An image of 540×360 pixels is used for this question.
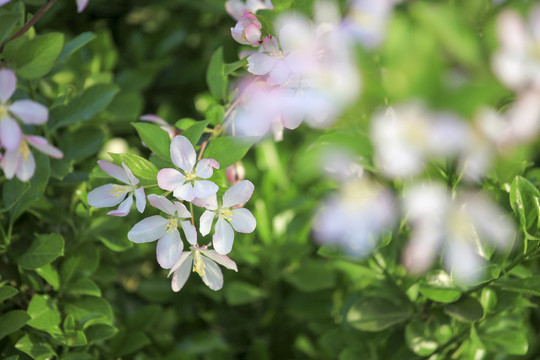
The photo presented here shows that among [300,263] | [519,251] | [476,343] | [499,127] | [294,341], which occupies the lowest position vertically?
[294,341]

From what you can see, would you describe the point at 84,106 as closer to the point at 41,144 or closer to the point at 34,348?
the point at 41,144

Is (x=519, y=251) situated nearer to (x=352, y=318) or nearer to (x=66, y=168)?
(x=352, y=318)

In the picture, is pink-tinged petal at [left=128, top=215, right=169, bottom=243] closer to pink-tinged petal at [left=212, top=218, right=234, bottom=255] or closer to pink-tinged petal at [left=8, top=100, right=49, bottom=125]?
pink-tinged petal at [left=212, top=218, right=234, bottom=255]

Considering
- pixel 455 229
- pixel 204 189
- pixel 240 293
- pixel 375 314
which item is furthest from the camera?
pixel 240 293

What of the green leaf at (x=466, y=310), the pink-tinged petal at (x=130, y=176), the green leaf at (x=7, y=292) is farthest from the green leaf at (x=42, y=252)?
the green leaf at (x=466, y=310)

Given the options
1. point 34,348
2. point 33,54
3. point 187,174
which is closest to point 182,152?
point 187,174

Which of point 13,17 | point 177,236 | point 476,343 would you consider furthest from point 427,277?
point 13,17

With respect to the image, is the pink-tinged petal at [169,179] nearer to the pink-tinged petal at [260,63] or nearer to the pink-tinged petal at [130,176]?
the pink-tinged petal at [130,176]
